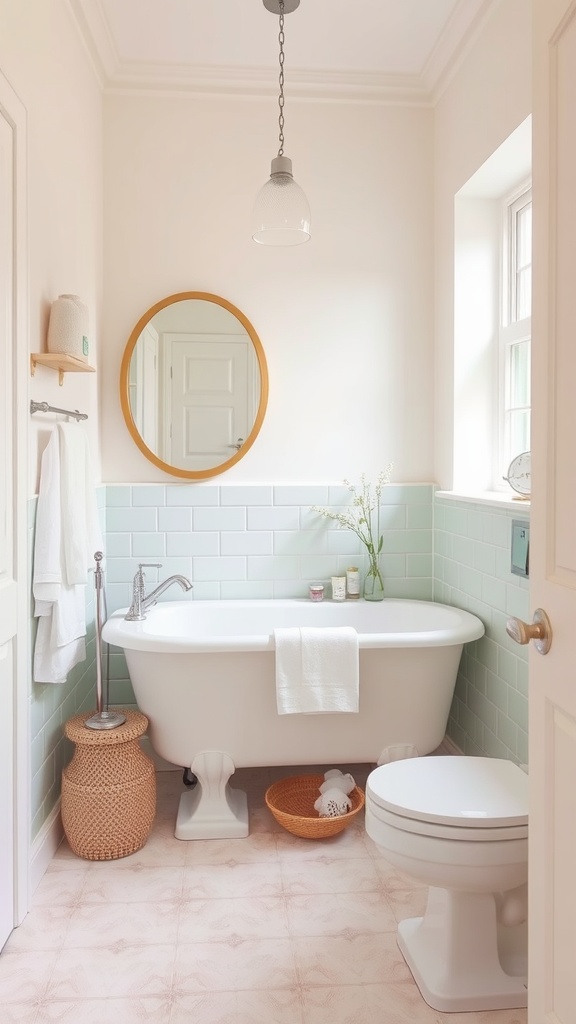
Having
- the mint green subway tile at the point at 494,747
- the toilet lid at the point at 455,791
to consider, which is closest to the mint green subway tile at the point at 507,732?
the mint green subway tile at the point at 494,747

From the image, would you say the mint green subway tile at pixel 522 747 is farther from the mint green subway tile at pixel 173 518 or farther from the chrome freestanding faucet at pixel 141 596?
the mint green subway tile at pixel 173 518

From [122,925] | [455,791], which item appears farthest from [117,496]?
[455,791]

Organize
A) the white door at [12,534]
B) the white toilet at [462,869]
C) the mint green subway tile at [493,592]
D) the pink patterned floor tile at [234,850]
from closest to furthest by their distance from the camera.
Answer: the white toilet at [462,869], the white door at [12,534], the pink patterned floor tile at [234,850], the mint green subway tile at [493,592]

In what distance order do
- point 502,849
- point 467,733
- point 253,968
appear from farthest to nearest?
point 467,733
point 253,968
point 502,849

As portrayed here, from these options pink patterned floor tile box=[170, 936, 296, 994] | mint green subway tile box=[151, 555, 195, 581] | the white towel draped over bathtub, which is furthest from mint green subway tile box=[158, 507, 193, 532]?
pink patterned floor tile box=[170, 936, 296, 994]

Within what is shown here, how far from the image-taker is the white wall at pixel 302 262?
3252 mm

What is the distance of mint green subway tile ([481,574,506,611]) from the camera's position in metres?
2.59

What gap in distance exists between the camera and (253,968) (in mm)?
1920

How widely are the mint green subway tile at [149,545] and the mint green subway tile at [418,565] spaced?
1118 millimetres

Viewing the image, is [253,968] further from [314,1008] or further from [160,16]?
[160,16]

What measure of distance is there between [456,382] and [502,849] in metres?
1.94

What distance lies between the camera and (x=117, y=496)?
3.25m

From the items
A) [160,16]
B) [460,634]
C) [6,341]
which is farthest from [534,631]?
[160,16]

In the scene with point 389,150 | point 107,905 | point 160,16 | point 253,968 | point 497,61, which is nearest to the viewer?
point 253,968
